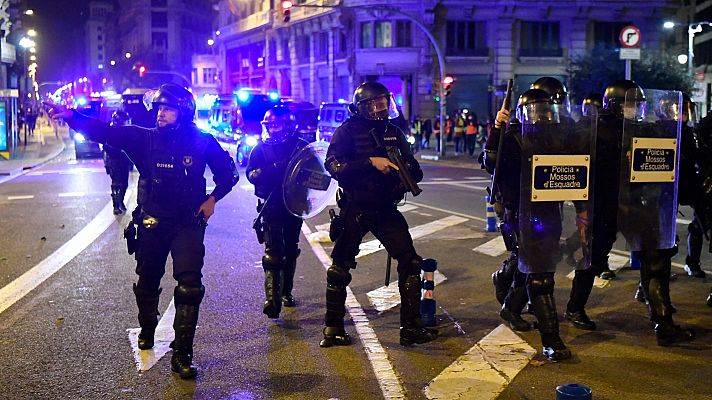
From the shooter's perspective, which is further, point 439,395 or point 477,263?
point 477,263

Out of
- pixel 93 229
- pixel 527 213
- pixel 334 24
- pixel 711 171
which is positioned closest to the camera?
pixel 527 213

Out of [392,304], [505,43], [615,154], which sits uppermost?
[505,43]

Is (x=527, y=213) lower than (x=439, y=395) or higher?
higher

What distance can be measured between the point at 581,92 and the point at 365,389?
36.3m

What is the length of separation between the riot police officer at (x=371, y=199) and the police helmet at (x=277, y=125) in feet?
3.51

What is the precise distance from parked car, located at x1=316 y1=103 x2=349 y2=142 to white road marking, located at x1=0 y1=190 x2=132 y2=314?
18.4m

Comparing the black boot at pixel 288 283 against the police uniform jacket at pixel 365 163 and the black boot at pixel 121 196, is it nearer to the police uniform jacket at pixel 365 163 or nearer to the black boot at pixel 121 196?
the police uniform jacket at pixel 365 163

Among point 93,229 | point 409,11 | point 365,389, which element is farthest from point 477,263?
point 409,11

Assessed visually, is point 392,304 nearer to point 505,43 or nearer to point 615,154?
point 615,154

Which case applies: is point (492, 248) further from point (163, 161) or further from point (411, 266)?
point (163, 161)

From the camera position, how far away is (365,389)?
5195 millimetres

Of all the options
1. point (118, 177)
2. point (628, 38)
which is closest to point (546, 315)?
point (118, 177)

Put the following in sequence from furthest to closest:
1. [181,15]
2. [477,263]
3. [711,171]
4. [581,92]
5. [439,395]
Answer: [181,15], [581,92], [477,263], [711,171], [439,395]

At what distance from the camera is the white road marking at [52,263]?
8.11 meters
